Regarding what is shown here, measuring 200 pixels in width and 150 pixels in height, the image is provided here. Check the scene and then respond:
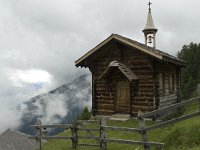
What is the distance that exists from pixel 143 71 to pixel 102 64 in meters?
3.60

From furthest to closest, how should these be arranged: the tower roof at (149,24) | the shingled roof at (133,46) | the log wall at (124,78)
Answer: the tower roof at (149,24)
the log wall at (124,78)
the shingled roof at (133,46)

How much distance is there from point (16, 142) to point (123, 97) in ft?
131

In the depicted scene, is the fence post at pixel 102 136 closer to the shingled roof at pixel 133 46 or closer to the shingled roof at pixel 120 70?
the shingled roof at pixel 133 46

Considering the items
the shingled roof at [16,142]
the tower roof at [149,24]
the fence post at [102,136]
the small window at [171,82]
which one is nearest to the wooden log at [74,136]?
the fence post at [102,136]

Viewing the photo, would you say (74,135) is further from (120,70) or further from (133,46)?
(133,46)

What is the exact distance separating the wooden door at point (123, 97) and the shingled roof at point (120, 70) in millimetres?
1023

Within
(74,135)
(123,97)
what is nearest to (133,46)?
(123,97)

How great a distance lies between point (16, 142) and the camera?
205ft

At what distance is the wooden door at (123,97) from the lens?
2680 cm

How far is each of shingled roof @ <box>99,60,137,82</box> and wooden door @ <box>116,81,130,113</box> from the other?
1023 millimetres

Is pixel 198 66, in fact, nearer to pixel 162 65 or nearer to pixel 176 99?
pixel 176 99

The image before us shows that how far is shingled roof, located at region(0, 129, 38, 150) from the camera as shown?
198 feet

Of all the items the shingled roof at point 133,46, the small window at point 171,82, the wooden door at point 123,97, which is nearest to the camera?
the shingled roof at point 133,46

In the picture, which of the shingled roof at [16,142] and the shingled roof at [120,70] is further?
the shingled roof at [16,142]
